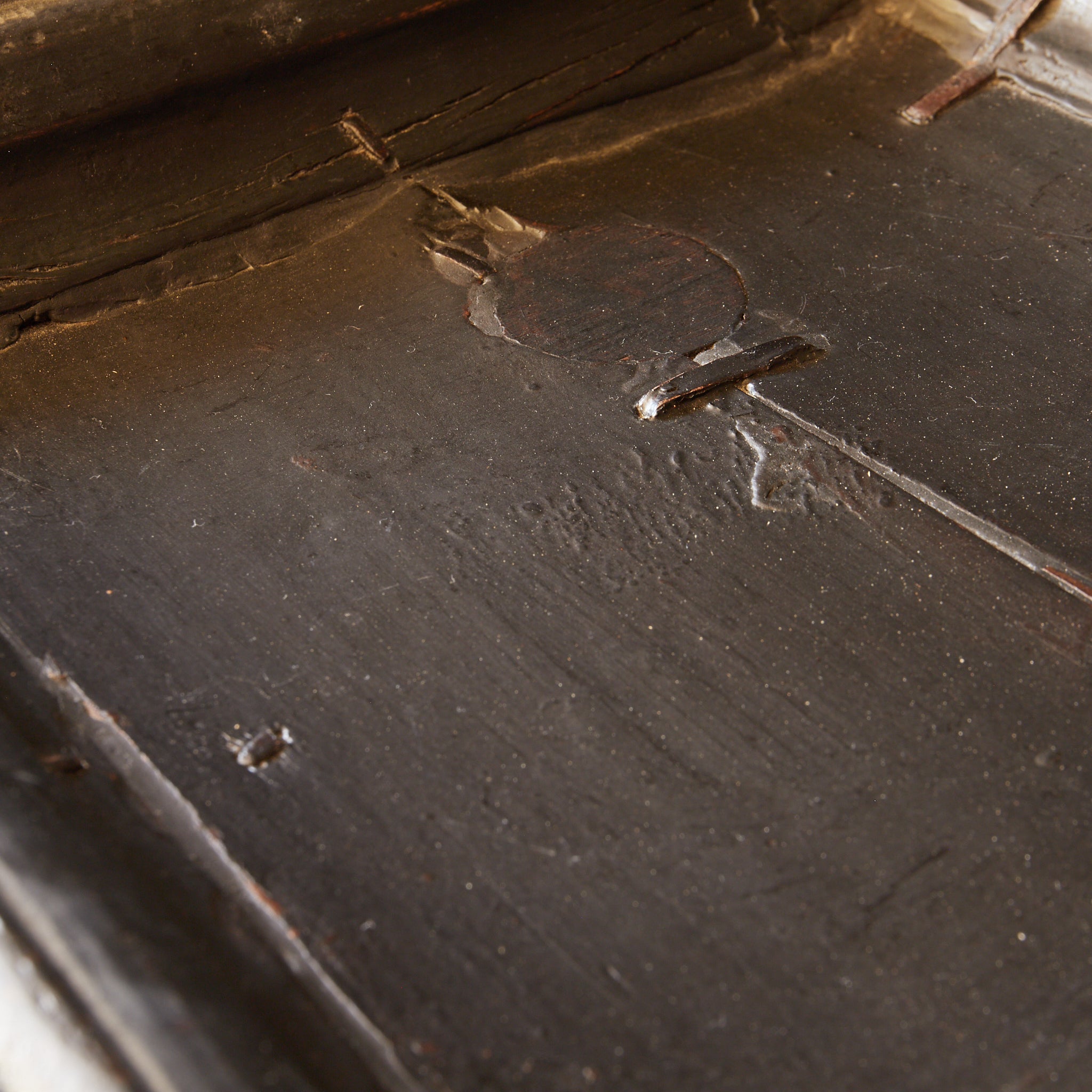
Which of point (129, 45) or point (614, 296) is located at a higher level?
point (129, 45)

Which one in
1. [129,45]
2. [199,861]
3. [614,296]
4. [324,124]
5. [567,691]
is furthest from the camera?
[324,124]

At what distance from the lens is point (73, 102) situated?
6.93ft

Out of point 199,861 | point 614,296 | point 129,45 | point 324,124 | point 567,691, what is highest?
point 129,45

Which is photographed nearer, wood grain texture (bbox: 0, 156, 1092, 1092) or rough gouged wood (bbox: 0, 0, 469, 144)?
wood grain texture (bbox: 0, 156, 1092, 1092)

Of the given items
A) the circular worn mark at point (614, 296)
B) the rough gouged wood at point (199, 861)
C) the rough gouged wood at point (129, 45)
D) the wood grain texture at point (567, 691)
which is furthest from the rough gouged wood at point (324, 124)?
the rough gouged wood at point (199, 861)

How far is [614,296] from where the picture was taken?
7.59ft

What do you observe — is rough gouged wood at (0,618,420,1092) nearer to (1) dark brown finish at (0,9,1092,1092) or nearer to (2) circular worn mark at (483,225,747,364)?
(1) dark brown finish at (0,9,1092,1092)

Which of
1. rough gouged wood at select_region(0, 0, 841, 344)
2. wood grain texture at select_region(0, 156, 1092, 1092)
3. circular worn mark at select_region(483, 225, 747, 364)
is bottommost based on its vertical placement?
wood grain texture at select_region(0, 156, 1092, 1092)

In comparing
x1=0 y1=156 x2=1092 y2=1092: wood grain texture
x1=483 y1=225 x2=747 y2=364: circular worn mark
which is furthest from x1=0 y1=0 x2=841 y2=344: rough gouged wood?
x1=483 y1=225 x2=747 y2=364: circular worn mark

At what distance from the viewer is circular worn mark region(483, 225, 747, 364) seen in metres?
2.21

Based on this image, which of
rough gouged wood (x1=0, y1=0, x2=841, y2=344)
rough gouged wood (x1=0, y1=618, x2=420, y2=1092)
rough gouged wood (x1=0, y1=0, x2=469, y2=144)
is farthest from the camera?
rough gouged wood (x1=0, y1=0, x2=841, y2=344)

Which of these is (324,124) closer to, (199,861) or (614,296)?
(614,296)

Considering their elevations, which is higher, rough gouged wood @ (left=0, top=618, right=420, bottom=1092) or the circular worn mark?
the circular worn mark

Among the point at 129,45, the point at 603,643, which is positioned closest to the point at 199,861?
the point at 603,643
